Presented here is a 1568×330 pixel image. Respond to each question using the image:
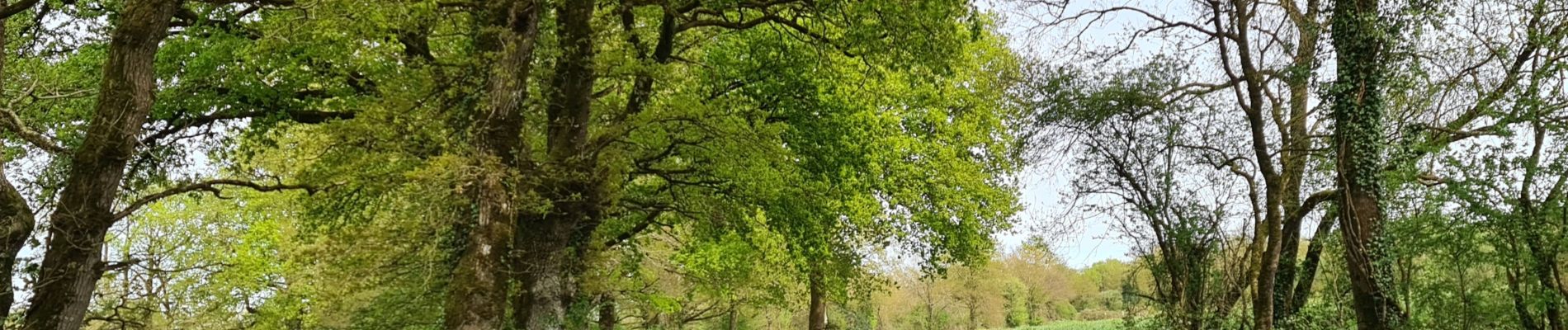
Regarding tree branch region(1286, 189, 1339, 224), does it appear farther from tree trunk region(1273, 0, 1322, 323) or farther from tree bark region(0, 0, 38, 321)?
tree bark region(0, 0, 38, 321)

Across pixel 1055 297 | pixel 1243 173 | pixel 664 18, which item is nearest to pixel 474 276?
pixel 664 18

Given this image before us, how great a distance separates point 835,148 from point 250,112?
25.4ft

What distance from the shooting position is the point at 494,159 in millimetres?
6805

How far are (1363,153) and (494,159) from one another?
8.25 metres

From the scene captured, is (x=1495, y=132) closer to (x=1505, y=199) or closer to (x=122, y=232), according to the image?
(x=1505, y=199)

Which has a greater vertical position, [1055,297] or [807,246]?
[1055,297]

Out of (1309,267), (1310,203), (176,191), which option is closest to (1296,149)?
(1310,203)

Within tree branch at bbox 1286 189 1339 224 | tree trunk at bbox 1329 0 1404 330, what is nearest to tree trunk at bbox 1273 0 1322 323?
tree branch at bbox 1286 189 1339 224

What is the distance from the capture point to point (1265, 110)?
408 inches

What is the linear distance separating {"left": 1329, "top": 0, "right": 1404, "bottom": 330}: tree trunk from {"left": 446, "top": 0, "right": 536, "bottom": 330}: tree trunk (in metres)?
8.07

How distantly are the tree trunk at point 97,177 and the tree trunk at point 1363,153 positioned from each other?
34.3ft

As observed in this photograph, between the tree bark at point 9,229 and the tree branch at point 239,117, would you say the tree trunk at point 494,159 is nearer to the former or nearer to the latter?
the tree bark at point 9,229

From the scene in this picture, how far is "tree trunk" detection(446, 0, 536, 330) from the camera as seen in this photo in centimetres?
690

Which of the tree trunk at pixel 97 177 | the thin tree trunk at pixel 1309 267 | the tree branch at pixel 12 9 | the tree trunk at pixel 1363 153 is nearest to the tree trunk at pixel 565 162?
the tree trunk at pixel 97 177
